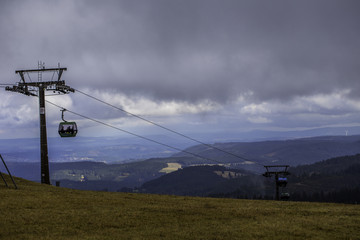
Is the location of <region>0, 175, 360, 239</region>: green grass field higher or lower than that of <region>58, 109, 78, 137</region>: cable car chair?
lower

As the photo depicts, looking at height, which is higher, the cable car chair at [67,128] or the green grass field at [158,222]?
the cable car chair at [67,128]

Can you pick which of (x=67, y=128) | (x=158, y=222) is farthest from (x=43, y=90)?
(x=158, y=222)

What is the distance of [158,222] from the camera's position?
20953 millimetres

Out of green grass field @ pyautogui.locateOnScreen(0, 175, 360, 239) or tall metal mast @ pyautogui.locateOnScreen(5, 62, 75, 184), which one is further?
tall metal mast @ pyautogui.locateOnScreen(5, 62, 75, 184)

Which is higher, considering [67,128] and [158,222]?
[67,128]

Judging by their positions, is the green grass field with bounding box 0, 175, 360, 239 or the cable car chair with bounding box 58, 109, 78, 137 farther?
the cable car chair with bounding box 58, 109, 78, 137

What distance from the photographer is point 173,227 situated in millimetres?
19562

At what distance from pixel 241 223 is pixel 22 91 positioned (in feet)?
138

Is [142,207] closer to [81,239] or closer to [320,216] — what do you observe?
[81,239]

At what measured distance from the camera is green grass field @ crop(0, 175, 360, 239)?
17781 millimetres

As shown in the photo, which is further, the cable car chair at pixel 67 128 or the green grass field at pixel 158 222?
the cable car chair at pixel 67 128

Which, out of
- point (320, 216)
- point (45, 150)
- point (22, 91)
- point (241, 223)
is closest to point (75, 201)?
point (241, 223)

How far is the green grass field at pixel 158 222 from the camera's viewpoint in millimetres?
17781

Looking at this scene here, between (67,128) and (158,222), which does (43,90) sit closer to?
(67,128)
